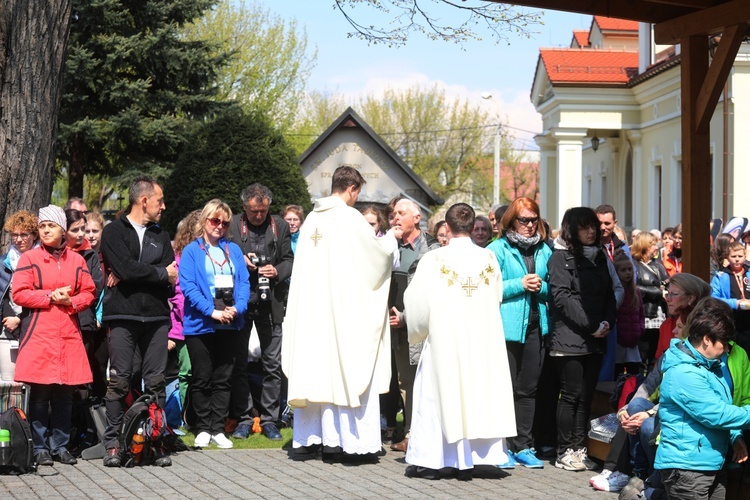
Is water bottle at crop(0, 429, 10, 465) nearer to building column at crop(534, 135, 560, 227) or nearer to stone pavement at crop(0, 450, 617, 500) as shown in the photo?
stone pavement at crop(0, 450, 617, 500)

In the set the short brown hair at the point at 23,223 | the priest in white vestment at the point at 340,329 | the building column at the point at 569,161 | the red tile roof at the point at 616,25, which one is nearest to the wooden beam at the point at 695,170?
the priest in white vestment at the point at 340,329

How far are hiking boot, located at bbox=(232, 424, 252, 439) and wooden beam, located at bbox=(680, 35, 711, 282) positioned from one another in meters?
4.10

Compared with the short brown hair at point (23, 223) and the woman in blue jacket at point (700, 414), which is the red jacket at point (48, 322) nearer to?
the short brown hair at point (23, 223)

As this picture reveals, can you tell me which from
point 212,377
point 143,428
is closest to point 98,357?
point 212,377

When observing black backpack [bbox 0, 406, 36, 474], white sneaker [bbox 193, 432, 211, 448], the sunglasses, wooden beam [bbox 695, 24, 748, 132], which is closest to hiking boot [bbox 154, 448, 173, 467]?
white sneaker [bbox 193, 432, 211, 448]

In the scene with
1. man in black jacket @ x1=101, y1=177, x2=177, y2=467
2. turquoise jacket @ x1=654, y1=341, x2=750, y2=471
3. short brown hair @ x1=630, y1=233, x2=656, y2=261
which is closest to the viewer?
turquoise jacket @ x1=654, y1=341, x2=750, y2=471

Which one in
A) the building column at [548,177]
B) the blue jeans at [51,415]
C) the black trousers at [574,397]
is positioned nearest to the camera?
the blue jeans at [51,415]

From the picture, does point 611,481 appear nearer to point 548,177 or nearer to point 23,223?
point 23,223

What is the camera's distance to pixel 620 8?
961cm

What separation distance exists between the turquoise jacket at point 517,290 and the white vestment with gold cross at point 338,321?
91 cm

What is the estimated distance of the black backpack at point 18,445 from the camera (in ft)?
26.0

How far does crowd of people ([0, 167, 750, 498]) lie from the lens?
8.16 m

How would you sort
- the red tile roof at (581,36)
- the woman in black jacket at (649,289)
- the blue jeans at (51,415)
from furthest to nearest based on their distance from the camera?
1. the red tile roof at (581,36)
2. the woman in black jacket at (649,289)
3. the blue jeans at (51,415)

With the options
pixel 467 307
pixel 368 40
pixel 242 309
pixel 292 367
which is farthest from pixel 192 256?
pixel 368 40
